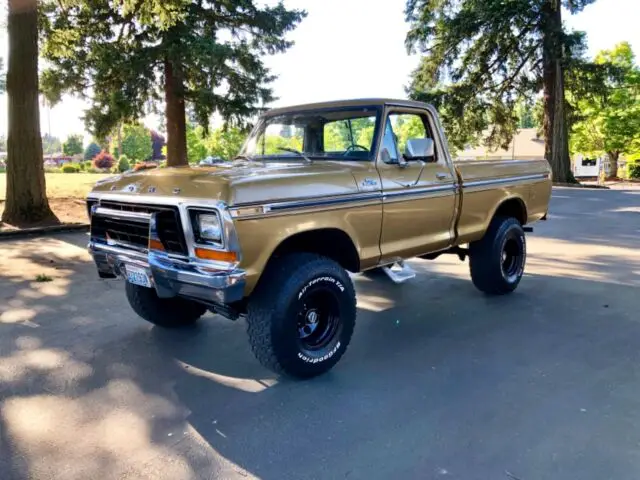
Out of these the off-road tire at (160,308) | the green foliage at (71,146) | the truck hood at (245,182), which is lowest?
the off-road tire at (160,308)

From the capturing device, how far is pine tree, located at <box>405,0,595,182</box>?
71.9 feet

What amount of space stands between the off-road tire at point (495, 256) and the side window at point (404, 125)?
1.35 metres

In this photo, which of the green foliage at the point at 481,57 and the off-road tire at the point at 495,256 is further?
the green foliage at the point at 481,57

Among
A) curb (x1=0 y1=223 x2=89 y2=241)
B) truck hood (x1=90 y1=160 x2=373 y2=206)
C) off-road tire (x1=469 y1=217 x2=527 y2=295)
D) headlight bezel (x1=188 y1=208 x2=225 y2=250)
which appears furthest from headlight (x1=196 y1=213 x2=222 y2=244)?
curb (x1=0 y1=223 x2=89 y2=241)

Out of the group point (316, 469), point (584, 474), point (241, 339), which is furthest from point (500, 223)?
point (316, 469)

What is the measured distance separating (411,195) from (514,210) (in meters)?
2.35

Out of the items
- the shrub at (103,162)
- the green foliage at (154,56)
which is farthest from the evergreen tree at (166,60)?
the shrub at (103,162)

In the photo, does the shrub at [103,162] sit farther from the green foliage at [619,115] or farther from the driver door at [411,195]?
the driver door at [411,195]

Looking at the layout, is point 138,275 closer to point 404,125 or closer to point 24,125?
point 404,125

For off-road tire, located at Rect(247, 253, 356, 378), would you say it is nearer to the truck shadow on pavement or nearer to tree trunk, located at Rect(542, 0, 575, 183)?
the truck shadow on pavement

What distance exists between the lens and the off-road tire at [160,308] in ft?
15.4

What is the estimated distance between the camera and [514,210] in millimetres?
6406

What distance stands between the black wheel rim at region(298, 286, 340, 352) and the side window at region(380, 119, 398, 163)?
1.31 m

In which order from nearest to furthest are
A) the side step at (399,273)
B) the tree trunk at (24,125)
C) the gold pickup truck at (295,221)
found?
the gold pickup truck at (295,221) < the side step at (399,273) < the tree trunk at (24,125)
